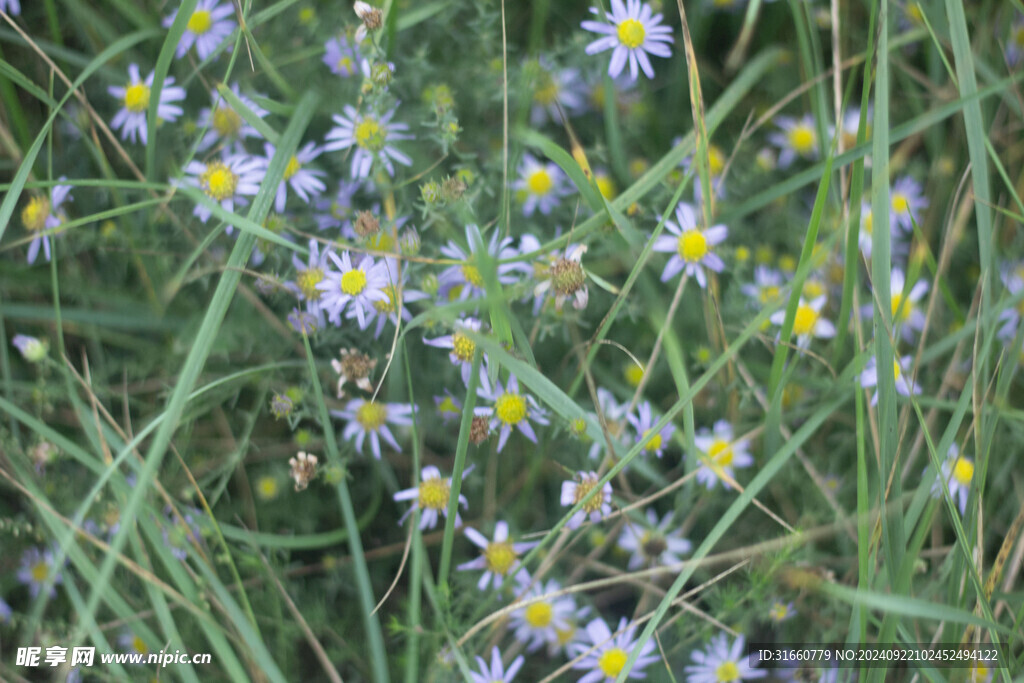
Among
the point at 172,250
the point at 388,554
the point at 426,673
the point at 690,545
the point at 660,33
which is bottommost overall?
the point at 426,673

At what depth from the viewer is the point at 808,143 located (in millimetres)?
2266

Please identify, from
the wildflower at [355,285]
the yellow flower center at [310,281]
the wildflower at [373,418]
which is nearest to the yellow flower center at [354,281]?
the wildflower at [355,285]

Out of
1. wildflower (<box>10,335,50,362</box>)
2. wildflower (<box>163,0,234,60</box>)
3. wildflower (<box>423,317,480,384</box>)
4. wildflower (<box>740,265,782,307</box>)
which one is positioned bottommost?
wildflower (<box>10,335,50,362</box>)

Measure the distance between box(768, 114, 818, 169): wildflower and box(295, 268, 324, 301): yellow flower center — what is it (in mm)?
1476

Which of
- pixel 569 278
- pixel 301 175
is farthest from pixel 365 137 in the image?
pixel 569 278

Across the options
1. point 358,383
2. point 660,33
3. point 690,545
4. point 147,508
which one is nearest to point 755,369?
point 690,545

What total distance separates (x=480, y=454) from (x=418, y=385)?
24 centimetres

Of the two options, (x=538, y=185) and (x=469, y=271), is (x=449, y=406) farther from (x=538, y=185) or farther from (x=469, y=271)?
(x=538, y=185)

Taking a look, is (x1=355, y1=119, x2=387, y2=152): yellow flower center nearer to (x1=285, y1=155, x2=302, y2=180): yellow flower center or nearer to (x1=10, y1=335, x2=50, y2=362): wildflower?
(x1=285, y1=155, x2=302, y2=180): yellow flower center

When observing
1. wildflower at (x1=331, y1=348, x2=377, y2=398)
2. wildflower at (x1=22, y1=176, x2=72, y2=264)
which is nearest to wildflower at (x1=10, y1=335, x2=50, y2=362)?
wildflower at (x1=22, y1=176, x2=72, y2=264)

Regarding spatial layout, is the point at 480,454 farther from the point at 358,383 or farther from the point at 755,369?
the point at 755,369

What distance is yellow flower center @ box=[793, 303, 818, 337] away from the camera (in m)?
1.90

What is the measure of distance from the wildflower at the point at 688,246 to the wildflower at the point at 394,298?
618 mm

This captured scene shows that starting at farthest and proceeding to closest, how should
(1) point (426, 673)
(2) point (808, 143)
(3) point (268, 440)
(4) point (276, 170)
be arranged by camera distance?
(2) point (808, 143)
(3) point (268, 440)
(1) point (426, 673)
(4) point (276, 170)
